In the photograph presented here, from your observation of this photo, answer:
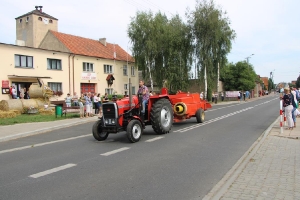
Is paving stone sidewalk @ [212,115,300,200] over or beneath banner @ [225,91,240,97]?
beneath

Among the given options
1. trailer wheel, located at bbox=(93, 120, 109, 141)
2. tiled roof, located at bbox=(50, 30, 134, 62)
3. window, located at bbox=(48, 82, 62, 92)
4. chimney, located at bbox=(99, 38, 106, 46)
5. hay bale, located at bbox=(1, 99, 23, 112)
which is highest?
chimney, located at bbox=(99, 38, 106, 46)

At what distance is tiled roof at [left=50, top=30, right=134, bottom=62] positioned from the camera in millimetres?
34344

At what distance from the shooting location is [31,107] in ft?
66.7

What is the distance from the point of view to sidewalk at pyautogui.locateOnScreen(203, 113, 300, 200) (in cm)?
456

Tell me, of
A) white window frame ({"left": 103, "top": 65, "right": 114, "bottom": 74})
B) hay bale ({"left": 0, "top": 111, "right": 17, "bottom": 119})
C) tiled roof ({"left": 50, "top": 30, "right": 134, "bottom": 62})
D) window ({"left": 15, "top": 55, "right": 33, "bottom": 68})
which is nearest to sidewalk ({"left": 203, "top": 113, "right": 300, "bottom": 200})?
hay bale ({"left": 0, "top": 111, "right": 17, "bottom": 119})

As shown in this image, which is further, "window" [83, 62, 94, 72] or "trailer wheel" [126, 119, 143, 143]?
"window" [83, 62, 94, 72]

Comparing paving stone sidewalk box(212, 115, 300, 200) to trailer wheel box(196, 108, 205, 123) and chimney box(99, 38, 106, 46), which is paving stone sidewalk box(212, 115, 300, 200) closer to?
trailer wheel box(196, 108, 205, 123)

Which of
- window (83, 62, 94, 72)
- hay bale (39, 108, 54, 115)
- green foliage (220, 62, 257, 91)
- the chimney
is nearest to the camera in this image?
hay bale (39, 108, 54, 115)

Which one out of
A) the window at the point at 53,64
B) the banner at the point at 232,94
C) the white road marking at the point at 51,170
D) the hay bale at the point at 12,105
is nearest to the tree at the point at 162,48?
the window at the point at 53,64

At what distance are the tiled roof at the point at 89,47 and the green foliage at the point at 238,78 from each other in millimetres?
24846

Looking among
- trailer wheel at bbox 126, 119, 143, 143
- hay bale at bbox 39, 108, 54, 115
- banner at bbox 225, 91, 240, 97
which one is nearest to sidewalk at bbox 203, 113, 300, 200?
trailer wheel at bbox 126, 119, 143, 143

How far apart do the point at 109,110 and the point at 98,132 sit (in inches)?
41.8

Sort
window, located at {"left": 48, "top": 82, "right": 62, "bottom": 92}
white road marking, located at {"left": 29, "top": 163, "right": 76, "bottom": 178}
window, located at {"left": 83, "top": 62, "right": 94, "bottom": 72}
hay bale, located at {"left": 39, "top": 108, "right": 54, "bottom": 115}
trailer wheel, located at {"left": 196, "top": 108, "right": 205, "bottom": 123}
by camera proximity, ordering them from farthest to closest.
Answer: window, located at {"left": 83, "top": 62, "right": 94, "bottom": 72} < window, located at {"left": 48, "top": 82, "right": 62, "bottom": 92} < hay bale, located at {"left": 39, "top": 108, "right": 54, "bottom": 115} < trailer wheel, located at {"left": 196, "top": 108, "right": 205, "bottom": 123} < white road marking, located at {"left": 29, "top": 163, "right": 76, "bottom": 178}

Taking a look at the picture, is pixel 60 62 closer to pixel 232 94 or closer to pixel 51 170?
pixel 51 170
